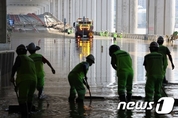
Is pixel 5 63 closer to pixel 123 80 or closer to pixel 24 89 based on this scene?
pixel 123 80

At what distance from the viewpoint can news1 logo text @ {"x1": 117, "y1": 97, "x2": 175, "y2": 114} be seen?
1086 centimetres

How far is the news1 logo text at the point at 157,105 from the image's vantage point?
10855mm

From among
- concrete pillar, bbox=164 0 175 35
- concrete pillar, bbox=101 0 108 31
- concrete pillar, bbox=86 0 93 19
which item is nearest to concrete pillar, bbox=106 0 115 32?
concrete pillar, bbox=101 0 108 31

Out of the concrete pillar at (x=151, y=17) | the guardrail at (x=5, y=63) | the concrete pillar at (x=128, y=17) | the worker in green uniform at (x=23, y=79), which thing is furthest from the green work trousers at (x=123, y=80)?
the concrete pillar at (x=128, y=17)

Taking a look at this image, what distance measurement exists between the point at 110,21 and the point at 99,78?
93339mm

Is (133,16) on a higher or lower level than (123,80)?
higher

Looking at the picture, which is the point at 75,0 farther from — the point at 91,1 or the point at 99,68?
the point at 99,68

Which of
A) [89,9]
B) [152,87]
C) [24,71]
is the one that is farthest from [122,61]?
[89,9]

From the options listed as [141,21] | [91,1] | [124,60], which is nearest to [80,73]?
[124,60]

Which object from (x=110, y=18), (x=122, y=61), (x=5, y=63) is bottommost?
(x=5, y=63)

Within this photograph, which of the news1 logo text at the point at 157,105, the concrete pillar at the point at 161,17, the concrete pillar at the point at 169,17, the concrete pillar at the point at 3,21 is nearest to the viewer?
the news1 logo text at the point at 157,105

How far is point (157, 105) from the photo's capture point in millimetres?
11344

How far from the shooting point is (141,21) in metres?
119

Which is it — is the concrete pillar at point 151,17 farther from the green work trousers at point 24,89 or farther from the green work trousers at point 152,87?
the green work trousers at point 24,89
